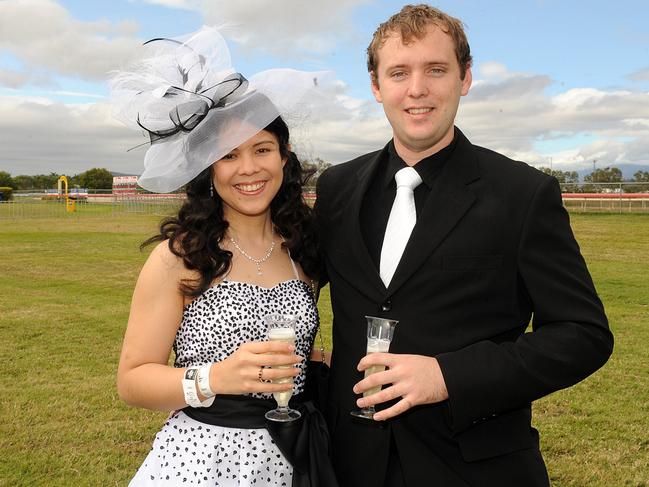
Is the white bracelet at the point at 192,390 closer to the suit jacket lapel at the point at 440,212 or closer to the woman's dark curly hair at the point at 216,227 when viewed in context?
the woman's dark curly hair at the point at 216,227

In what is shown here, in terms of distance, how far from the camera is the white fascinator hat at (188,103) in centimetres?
271

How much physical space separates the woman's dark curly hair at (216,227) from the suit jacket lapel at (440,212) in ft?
2.22

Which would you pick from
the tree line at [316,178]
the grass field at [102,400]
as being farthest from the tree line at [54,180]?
the grass field at [102,400]

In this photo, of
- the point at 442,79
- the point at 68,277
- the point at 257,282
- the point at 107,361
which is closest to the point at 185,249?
the point at 257,282

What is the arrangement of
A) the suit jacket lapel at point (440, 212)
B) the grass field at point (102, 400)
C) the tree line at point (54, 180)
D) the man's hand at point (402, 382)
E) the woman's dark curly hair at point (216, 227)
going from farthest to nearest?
1. the tree line at point (54, 180)
2. the grass field at point (102, 400)
3. the woman's dark curly hair at point (216, 227)
4. the suit jacket lapel at point (440, 212)
5. the man's hand at point (402, 382)

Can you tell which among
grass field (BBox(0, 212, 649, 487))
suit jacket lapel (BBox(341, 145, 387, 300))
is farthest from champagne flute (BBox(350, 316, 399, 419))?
grass field (BBox(0, 212, 649, 487))

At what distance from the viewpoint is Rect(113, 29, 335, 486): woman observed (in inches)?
99.9

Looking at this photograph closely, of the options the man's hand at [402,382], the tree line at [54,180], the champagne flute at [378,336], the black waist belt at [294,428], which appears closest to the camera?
the man's hand at [402,382]

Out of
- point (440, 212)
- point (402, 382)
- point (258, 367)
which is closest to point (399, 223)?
point (440, 212)

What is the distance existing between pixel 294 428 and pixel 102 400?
503 centimetres

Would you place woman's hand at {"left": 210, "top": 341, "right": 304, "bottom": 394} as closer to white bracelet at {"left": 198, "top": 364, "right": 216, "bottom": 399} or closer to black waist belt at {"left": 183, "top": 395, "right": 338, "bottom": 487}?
white bracelet at {"left": 198, "top": 364, "right": 216, "bottom": 399}

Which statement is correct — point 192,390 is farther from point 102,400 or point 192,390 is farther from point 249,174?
point 102,400

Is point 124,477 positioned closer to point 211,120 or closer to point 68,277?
point 211,120

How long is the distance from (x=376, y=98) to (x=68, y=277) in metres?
14.1
